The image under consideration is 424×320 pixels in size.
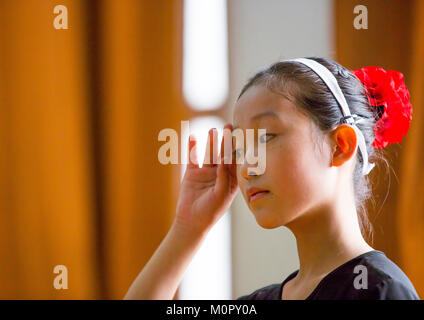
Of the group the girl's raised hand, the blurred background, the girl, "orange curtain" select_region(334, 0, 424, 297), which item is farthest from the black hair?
the blurred background

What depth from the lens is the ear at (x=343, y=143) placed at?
2.88 ft

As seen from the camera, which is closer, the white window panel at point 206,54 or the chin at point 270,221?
the chin at point 270,221

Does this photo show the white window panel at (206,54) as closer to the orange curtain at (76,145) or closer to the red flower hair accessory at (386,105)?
the orange curtain at (76,145)

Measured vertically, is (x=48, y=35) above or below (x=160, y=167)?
above

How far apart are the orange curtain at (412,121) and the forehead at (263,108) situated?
0.72 metres

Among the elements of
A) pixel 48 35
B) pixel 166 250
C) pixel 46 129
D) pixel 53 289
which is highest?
pixel 48 35

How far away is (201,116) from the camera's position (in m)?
1.74

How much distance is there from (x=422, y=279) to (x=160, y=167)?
859 millimetres

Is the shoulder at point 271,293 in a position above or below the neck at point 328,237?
below

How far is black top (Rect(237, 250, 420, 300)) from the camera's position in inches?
27.9

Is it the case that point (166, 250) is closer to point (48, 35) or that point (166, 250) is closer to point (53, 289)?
point (53, 289)

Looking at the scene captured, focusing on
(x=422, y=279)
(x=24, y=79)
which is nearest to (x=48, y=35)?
(x=24, y=79)

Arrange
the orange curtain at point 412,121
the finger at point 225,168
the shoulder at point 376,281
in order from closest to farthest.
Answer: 1. the shoulder at point 376,281
2. the finger at point 225,168
3. the orange curtain at point 412,121

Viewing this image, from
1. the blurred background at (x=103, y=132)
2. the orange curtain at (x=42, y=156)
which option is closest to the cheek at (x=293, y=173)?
the blurred background at (x=103, y=132)
